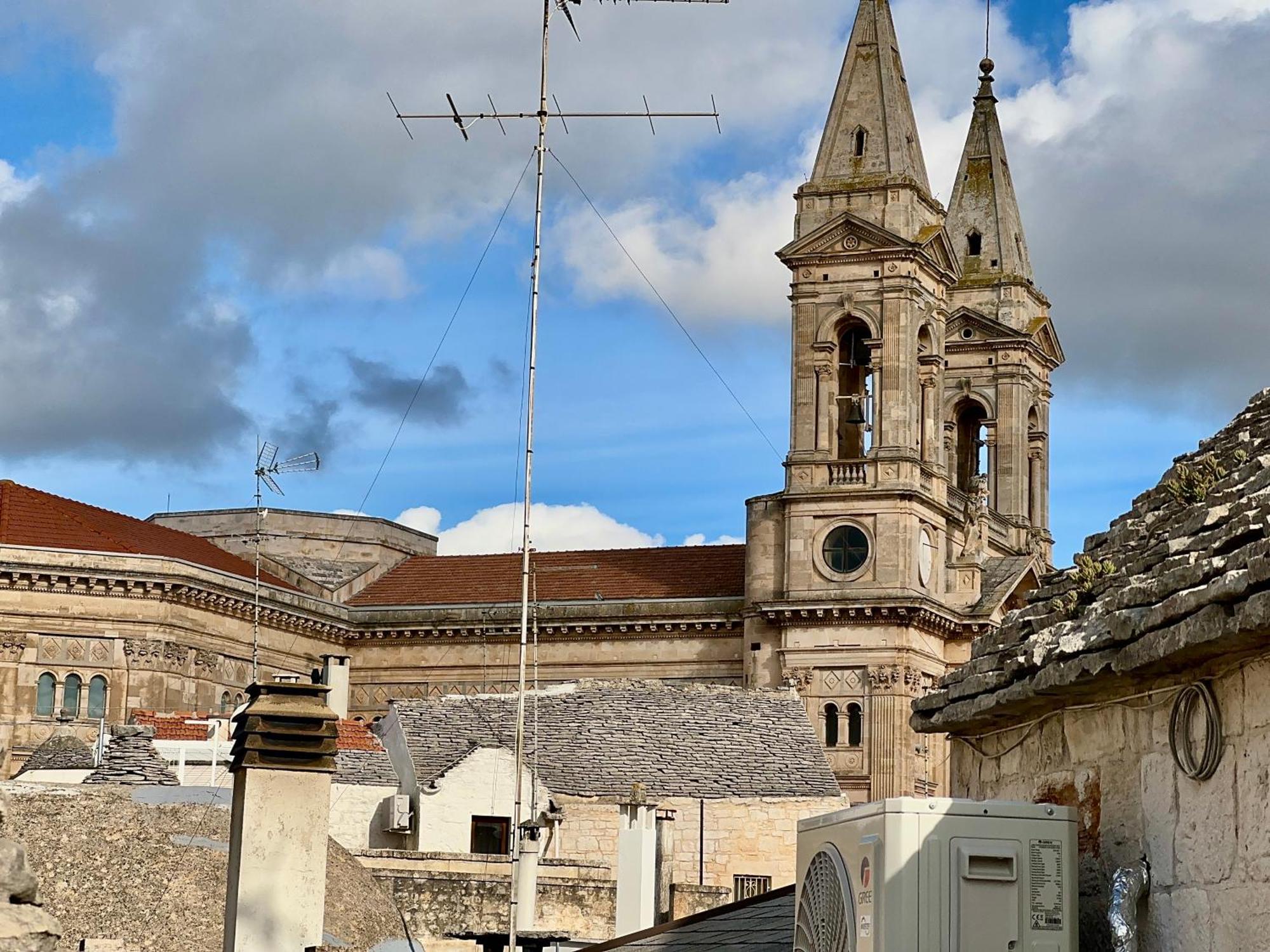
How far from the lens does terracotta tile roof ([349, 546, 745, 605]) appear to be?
2726 inches

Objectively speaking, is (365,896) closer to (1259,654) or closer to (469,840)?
(1259,654)

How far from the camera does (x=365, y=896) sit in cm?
2055

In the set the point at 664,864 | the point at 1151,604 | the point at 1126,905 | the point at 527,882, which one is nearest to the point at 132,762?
the point at 664,864

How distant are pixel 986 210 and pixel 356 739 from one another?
3744 cm

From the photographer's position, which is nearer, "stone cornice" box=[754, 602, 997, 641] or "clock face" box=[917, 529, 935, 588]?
"stone cornice" box=[754, 602, 997, 641]

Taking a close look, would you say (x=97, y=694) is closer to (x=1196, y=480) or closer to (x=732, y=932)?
(x=732, y=932)

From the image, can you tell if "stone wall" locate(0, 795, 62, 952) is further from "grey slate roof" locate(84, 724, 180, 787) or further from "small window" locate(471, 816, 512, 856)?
"small window" locate(471, 816, 512, 856)

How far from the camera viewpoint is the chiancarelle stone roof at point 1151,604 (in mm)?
7324

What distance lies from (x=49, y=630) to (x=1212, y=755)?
58348mm

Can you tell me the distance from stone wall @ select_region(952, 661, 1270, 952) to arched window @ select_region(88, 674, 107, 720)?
56.2m

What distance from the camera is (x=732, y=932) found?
11.8 metres

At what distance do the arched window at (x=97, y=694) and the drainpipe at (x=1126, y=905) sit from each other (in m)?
57.6

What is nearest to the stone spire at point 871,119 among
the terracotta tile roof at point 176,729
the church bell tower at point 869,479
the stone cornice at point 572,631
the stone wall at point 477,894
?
the church bell tower at point 869,479

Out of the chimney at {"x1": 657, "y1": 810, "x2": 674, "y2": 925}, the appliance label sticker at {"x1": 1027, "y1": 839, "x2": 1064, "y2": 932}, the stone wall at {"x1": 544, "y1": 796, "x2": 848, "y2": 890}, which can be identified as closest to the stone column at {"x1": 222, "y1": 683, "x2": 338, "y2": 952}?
Answer: the appliance label sticker at {"x1": 1027, "y1": 839, "x2": 1064, "y2": 932}
